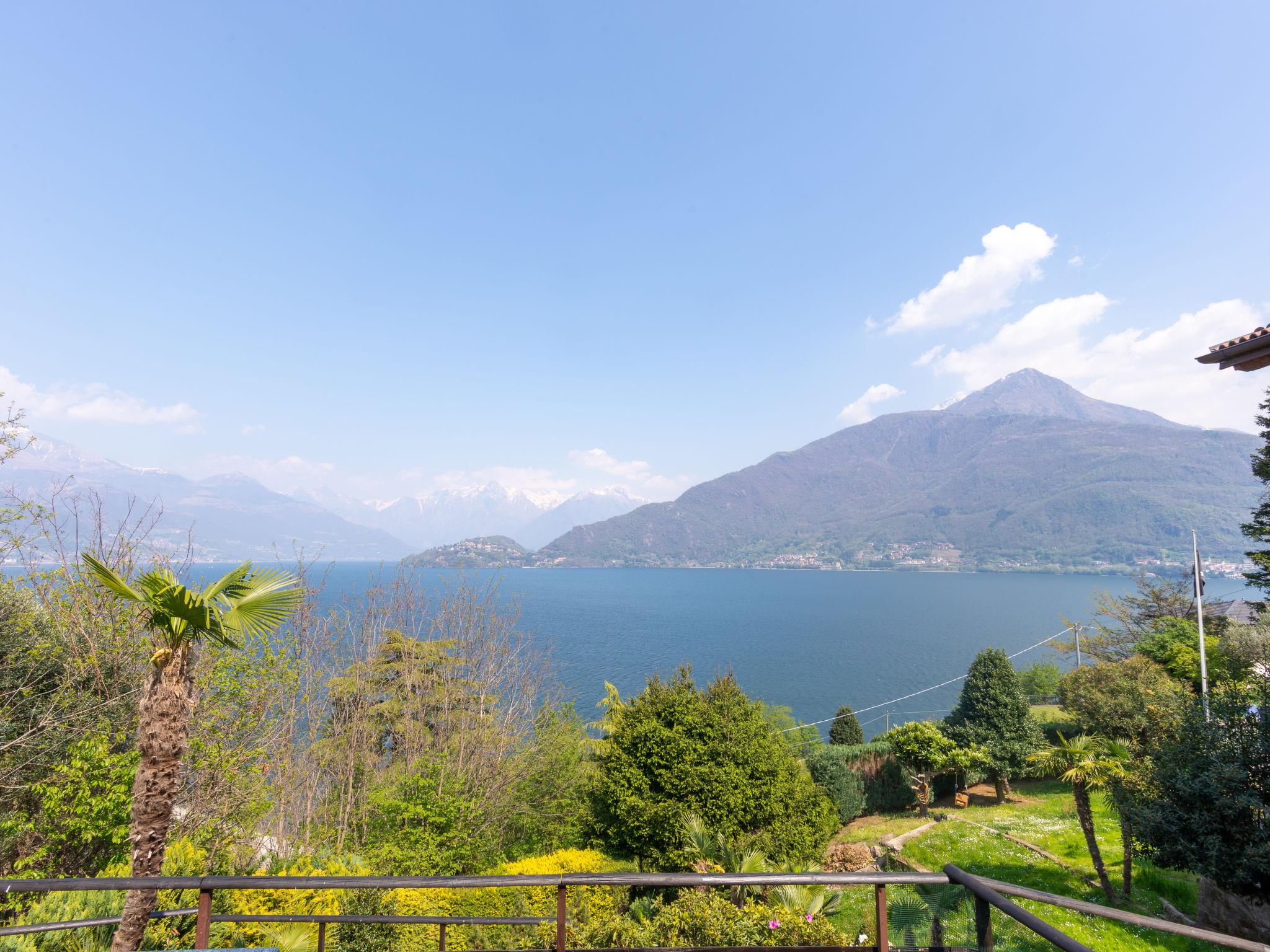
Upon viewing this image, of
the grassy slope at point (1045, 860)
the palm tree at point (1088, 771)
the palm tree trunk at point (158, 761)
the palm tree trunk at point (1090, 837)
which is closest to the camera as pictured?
the palm tree trunk at point (158, 761)

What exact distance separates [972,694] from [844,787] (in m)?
5.25

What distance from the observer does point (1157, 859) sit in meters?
6.98

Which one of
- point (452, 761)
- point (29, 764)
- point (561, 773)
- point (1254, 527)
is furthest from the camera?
point (1254, 527)

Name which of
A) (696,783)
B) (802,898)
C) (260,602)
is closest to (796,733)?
(696,783)

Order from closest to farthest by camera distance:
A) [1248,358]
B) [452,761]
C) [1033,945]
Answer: [1033,945] < [1248,358] < [452,761]

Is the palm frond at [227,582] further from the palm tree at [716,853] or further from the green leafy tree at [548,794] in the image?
the green leafy tree at [548,794]

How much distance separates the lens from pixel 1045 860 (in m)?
10.8

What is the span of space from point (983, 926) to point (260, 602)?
19.2ft

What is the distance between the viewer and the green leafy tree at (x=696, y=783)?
9.51 m

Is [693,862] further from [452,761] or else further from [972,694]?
[972,694]

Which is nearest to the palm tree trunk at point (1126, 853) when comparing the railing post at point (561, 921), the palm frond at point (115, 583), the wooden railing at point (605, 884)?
the wooden railing at point (605, 884)

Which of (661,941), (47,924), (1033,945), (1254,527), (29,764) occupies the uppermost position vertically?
(1254,527)

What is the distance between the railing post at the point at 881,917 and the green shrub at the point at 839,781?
16033mm

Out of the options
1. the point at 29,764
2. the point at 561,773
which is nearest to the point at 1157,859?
the point at 561,773
